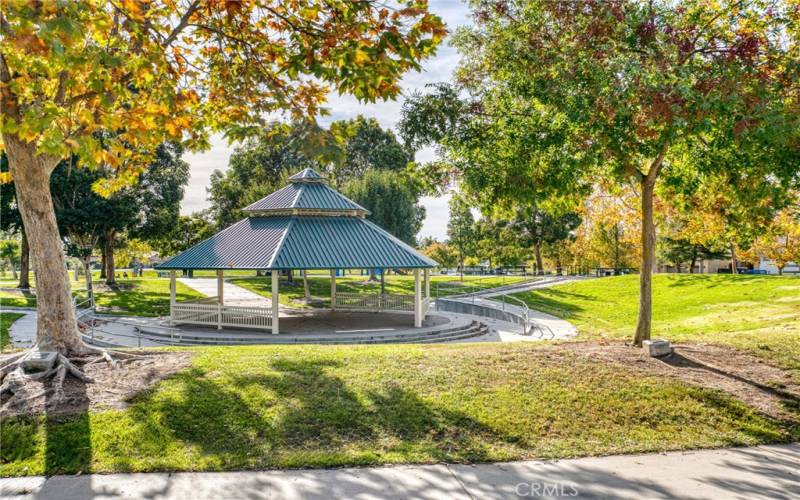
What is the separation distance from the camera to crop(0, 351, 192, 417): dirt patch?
611cm

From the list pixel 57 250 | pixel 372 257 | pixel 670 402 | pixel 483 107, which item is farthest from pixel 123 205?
pixel 670 402

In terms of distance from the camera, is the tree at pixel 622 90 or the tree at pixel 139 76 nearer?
the tree at pixel 139 76

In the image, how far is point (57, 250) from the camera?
7.81 m

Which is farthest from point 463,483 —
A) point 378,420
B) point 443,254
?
point 443,254

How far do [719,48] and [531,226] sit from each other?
146 feet

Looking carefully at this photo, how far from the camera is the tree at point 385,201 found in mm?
41406

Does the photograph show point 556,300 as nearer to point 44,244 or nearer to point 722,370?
point 722,370

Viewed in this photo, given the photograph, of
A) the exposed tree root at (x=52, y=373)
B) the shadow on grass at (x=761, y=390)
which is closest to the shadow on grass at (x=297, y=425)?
the exposed tree root at (x=52, y=373)

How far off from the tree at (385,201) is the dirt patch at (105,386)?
33.5 meters

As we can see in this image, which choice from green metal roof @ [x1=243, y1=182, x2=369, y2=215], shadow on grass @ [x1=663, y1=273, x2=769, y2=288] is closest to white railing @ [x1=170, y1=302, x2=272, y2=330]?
green metal roof @ [x1=243, y1=182, x2=369, y2=215]

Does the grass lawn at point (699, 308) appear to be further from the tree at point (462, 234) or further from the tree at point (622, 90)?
the tree at point (462, 234)

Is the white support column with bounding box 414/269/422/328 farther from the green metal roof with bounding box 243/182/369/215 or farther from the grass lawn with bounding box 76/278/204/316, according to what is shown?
the grass lawn with bounding box 76/278/204/316

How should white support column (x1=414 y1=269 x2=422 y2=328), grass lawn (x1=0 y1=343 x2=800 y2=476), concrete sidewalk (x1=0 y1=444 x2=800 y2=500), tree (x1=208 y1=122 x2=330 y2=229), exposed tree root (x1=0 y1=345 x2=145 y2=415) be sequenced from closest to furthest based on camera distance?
1. concrete sidewalk (x1=0 y1=444 x2=800 y2=500)
2. grass lawn (x1=0 y1=343 x2=800 y2=476)
3. exposed tree root (x1=0 y1=345 x2=145 y2=415)
4. white support column (x1=414 y1=269 x2=422 y2=328)
5. tree (x1=208 y1=122 x2=330 y2=229)

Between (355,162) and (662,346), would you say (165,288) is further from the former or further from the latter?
(662,346)
